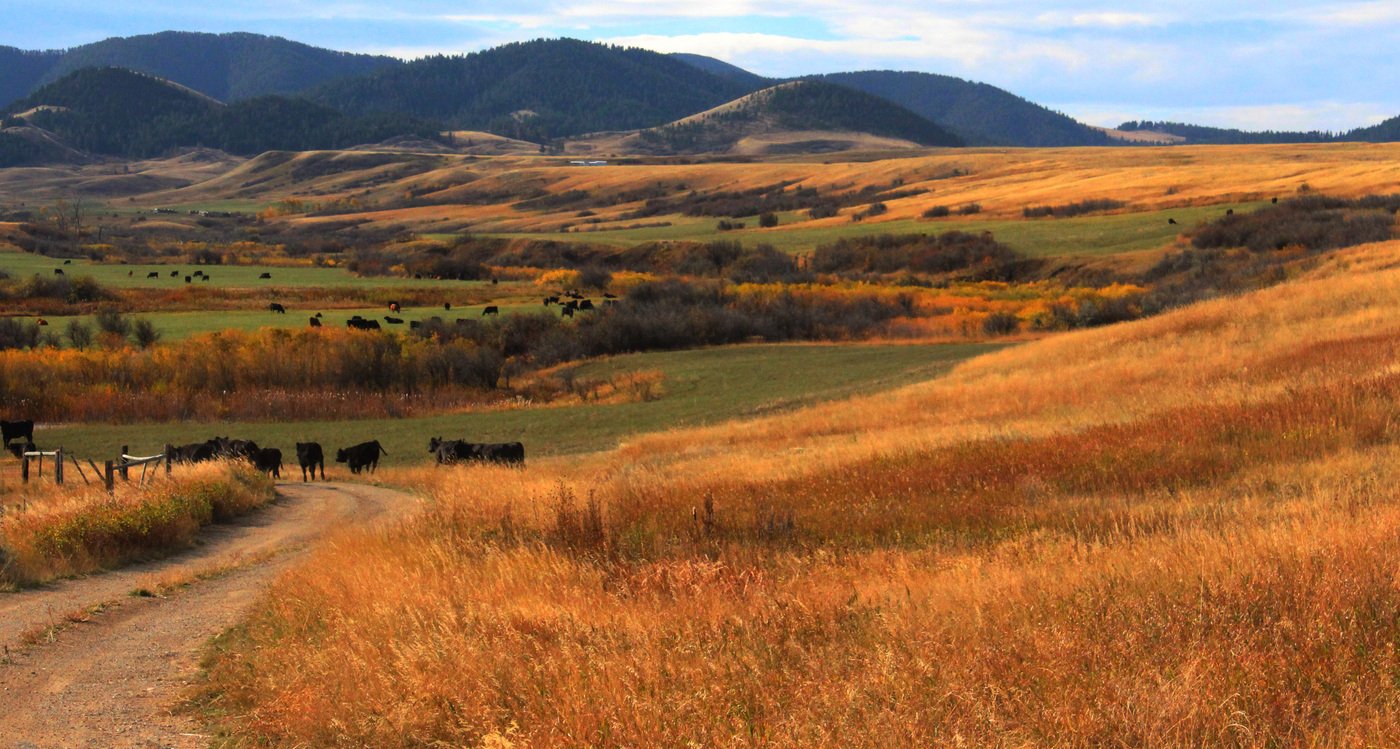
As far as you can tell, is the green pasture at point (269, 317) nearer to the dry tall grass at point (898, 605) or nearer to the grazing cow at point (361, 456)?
the grazing cow at point (361, 456)

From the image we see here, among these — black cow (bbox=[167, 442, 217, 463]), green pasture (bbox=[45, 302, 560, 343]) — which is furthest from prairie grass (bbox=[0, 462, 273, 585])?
green pasture (bbox=[45, 302, 560, 343])

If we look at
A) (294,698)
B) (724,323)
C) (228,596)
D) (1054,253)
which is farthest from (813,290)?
(294,698)

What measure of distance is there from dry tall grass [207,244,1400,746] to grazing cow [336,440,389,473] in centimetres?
2089

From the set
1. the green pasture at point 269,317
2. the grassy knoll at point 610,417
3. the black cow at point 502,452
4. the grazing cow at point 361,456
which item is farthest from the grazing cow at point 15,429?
the green pasture at point 269,317

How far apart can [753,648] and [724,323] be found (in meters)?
62.7

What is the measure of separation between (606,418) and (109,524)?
2675 centimetres

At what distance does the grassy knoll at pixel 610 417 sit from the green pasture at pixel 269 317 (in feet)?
65.4

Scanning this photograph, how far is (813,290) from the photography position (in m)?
80.5

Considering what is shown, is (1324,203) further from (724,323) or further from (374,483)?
(374,483)

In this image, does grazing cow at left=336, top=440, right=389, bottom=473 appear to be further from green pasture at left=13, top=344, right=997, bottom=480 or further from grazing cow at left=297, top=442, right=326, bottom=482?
grazing cow at left=297, top=442, right=326, bottom=482

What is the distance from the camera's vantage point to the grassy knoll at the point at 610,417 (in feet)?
135

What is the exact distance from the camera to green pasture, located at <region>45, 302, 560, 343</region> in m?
69.2

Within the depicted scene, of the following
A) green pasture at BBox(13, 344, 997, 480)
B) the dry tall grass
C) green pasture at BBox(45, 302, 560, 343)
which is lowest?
green pasture at BBox(13, 344, 997, 480)

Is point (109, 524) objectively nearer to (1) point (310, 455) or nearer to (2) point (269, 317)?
(1) point (310, 455)
